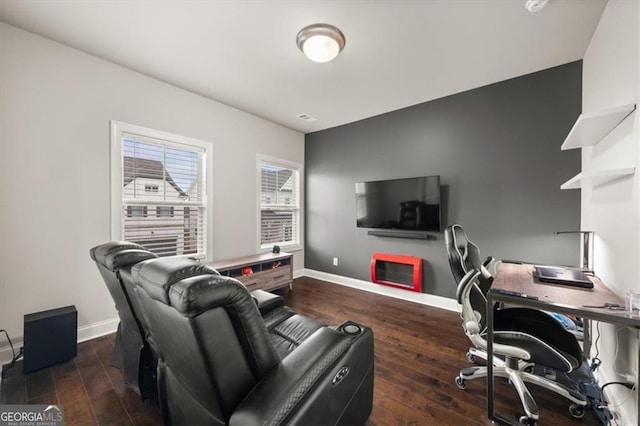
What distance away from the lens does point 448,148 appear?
322 centimetres

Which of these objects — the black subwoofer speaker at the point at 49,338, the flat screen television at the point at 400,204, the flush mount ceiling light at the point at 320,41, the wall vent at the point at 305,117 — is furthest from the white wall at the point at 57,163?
the flat screen television at the point at 400,204

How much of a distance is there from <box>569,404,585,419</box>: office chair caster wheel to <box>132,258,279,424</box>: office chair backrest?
1886mm

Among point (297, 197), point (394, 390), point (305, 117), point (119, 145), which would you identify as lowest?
point (394, 390)

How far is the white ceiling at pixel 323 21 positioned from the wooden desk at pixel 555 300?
1.99 meters

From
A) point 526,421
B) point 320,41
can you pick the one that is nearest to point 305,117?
point 320,41

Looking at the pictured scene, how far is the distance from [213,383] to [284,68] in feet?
9.00

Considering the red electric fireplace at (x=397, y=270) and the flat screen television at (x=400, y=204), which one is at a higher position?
the flat screen television at (x=400, y=204)

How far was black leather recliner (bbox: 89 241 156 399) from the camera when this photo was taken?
1.40 meters

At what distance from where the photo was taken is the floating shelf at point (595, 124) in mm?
1381

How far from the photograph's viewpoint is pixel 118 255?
1.40 meters

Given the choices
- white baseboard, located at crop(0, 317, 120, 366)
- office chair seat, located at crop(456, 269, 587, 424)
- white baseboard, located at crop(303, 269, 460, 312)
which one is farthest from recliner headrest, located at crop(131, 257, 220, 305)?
white baseboard, located at crop(303, 269, 460, 312)

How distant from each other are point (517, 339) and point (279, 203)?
142 inches

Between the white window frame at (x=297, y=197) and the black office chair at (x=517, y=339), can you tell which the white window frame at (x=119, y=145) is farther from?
the black office chair at (x=517, y=339)

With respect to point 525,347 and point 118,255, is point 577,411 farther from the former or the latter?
point 118,255
